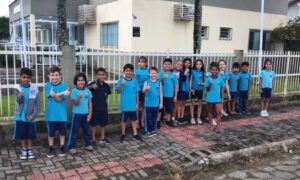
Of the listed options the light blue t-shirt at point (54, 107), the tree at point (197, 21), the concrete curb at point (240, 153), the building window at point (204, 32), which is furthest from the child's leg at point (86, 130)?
the building window at point (204, 32)

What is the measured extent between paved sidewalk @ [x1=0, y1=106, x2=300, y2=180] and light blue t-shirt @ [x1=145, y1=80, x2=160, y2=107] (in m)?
0.64

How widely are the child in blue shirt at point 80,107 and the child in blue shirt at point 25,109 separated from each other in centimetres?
57

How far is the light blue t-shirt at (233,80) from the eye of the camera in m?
7.70

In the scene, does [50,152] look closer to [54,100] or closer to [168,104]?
[54,100]

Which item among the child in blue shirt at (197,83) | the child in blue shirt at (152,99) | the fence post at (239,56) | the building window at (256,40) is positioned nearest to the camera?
the child in blue shirt at (152,99)

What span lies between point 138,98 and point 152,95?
0.38 metres

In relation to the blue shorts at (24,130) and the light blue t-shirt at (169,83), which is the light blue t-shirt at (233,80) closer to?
the light blue t-shirt at (169,83)

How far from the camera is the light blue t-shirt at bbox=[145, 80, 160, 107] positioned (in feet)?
19.8

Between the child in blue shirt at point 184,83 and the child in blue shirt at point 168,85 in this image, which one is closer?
the child in blue shirt at point 168,85

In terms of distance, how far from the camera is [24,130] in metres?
4.88

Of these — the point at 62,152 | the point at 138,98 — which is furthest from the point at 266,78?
the point at 62,152

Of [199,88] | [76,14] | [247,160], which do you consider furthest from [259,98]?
[76,14]

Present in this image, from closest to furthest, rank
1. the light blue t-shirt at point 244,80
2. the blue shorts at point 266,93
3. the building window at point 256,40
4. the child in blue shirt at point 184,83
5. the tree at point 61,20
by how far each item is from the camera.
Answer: the child in blue shirt at point 184,83, the light blue t-shirt at point 244,80, the blue shorts at point 266,93, the tree at point 61,20, the building window at point 256,40

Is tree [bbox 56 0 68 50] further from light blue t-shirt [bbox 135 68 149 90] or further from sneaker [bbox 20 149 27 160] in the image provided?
sneaker [bbox 20 149 27 160]
